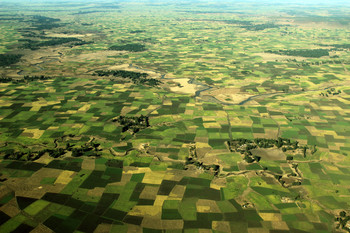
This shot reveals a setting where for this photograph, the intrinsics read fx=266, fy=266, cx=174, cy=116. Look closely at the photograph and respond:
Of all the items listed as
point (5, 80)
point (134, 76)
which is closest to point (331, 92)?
point (134, 76)

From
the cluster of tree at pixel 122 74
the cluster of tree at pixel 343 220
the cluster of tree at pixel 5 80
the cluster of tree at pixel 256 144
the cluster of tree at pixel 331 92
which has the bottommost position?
the cluster of tree at pixel 122 74

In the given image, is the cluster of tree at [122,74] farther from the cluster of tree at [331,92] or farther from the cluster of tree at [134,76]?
the cluster of tree at [331,92]

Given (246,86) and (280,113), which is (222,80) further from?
(280,113)

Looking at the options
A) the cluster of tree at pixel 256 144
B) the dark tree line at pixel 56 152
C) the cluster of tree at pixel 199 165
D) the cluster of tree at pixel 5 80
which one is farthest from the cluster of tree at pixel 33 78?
the cluster of tree at pixel 256 144

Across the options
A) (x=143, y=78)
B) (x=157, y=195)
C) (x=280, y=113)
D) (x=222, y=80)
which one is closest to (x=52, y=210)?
(x=157, y=195)

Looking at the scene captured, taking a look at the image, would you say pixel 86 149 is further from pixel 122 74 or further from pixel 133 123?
pixel 122 74

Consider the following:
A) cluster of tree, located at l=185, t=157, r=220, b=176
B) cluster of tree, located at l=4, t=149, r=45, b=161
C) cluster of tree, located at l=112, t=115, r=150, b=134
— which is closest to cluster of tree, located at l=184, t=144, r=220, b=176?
cluster of tree, located at l=185, t=157, r=220, b=176

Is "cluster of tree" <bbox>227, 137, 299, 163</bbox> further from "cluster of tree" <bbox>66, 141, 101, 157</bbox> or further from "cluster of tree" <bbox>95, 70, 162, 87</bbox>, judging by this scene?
"cluster of tree" <bbox>95, 70, 162, 87</bbox>
